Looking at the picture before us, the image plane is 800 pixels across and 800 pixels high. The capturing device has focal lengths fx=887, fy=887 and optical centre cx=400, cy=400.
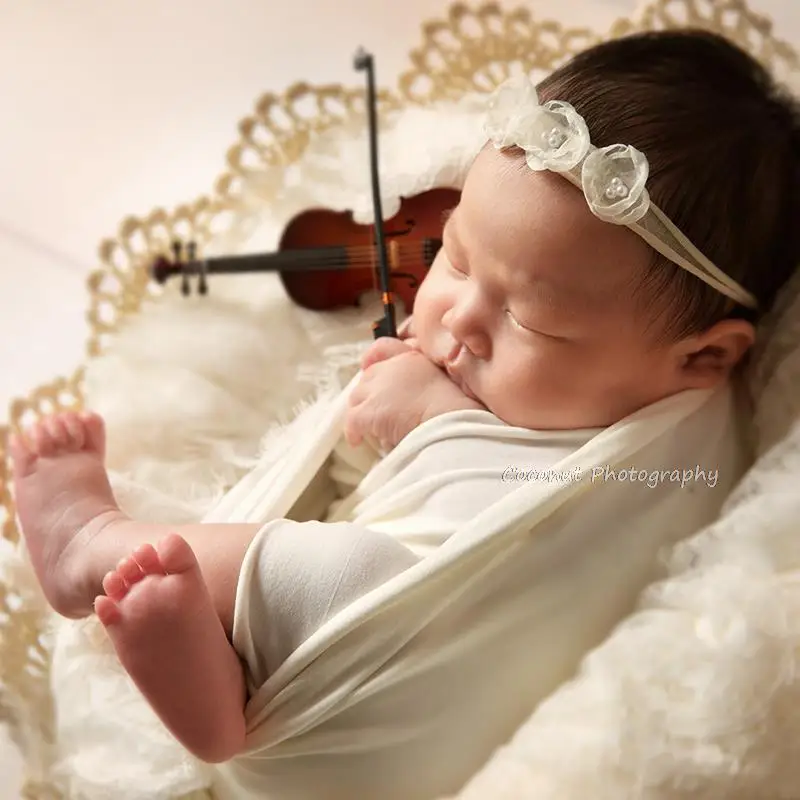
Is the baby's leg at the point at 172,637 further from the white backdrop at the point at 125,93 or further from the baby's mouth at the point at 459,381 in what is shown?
the white backdrop at the point at 125,93

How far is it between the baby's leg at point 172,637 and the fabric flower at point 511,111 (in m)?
0.43

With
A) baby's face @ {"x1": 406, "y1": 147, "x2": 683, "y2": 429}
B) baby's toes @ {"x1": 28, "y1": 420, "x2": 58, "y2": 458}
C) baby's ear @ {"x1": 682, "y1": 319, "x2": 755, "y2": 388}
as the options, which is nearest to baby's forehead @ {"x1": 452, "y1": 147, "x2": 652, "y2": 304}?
baby's face @ {"x1": 406, "y1": 147, "x2": 683, "y2": 429}

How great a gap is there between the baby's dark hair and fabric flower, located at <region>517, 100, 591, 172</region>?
0.03 metres

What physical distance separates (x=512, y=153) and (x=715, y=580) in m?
0.39

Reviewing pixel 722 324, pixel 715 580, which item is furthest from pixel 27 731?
pixel 722 324

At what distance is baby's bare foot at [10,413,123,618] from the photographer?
30.8 inches

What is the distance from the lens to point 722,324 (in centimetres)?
80

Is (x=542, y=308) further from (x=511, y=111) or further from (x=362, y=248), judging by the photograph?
(x=362, y=248)

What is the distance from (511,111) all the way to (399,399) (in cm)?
28

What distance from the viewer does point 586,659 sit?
0.70m

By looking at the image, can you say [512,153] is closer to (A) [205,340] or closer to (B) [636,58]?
(B) [636,58]

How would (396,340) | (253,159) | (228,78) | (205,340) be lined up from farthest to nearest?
1. (228,78)
2. (253,159)
3. (205,340)
4. (396,340)

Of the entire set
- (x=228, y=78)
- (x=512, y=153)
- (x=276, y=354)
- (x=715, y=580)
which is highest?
(x=228, y=78)

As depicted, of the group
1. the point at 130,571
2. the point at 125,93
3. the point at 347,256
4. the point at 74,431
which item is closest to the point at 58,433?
the point at 74,431
